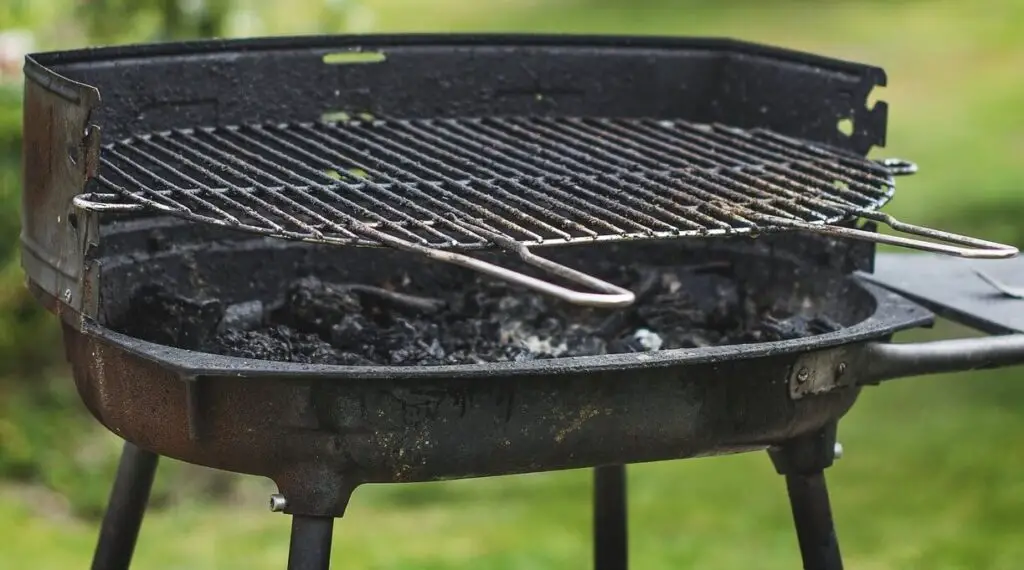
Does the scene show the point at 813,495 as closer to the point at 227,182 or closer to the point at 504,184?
the point at 504,184

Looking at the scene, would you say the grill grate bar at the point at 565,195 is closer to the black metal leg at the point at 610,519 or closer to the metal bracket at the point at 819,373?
the metal bracket at the point at 819,373

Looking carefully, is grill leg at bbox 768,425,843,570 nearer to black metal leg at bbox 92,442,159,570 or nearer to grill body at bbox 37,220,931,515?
grill body at bbox 37,220,931,515

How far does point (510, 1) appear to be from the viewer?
9.65 meters

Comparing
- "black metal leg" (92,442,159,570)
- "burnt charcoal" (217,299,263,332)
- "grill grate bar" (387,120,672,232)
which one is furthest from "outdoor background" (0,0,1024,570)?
"grill grate bar" (387,120,672,232)

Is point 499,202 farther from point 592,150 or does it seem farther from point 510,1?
point 510,1

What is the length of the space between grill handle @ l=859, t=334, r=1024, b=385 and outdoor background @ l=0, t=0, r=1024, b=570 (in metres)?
1.70

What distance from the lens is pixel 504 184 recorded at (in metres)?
2.38

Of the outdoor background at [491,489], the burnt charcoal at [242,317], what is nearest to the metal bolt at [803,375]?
the burnt charcoal at [242,317]

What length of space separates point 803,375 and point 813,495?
0.93 feet

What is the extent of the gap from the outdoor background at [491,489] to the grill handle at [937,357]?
1696mm

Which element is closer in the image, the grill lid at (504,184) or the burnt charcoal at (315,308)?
the grill lid at (504,184)

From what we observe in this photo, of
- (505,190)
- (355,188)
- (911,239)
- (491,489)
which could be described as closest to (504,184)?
(505,190)

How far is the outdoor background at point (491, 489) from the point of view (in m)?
3.82

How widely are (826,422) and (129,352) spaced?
104 cm
